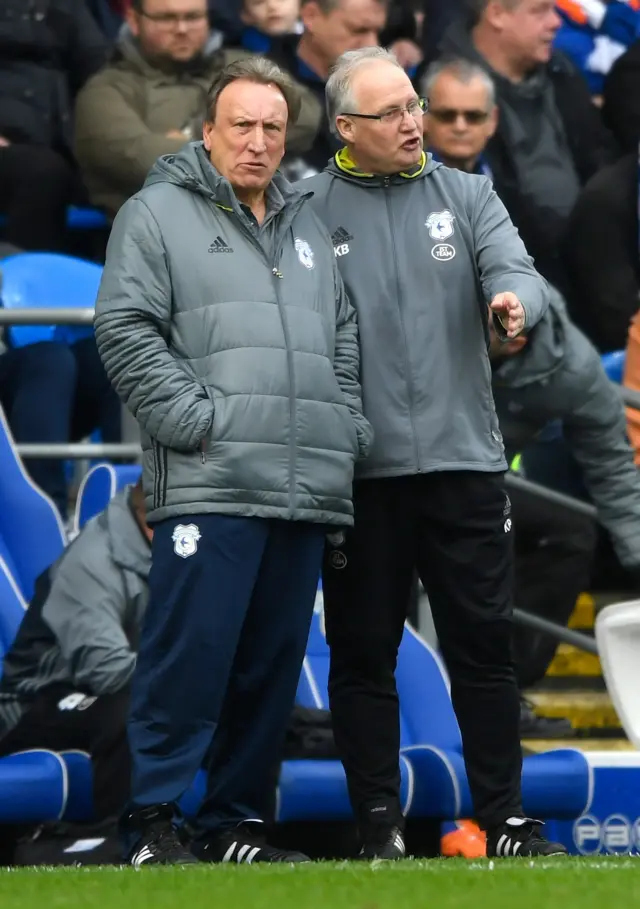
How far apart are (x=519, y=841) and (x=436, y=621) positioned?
0.60 m

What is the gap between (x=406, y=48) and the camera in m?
9.60

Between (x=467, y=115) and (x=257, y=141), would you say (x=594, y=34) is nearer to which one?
(x=467, y=115)

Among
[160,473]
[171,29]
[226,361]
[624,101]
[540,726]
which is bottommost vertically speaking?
[540,726]

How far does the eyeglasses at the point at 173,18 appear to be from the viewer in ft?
27.9

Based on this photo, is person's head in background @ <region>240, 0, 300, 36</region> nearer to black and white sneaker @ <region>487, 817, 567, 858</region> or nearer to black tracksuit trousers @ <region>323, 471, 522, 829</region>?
black tracksuit trousers @ <region>323, 471, 522, 829</region>

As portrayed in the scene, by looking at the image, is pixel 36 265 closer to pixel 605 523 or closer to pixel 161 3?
pixel 161 3

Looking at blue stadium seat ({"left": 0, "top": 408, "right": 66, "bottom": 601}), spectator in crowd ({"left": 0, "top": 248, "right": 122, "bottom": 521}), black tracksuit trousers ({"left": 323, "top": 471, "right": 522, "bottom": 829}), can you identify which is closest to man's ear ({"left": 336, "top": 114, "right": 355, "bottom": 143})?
black tracksuit trousers ({"left": 323, "top": 471, "right": 522, "bottom": 829})

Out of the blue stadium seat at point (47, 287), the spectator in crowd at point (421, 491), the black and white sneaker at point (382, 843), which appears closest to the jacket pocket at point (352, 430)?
the spectator in crowd at point (421, 491)

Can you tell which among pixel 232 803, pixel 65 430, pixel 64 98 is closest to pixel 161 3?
pixel 64 98

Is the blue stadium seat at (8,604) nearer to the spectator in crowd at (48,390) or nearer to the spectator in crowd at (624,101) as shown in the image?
the spectator in crowd at (48,390)

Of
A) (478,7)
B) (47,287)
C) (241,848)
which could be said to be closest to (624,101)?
(478,7)

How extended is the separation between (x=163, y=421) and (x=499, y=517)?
915 millimetres

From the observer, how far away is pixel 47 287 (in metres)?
7.71

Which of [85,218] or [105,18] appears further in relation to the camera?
[105,18]
